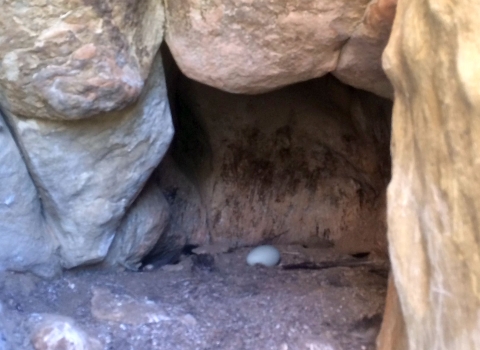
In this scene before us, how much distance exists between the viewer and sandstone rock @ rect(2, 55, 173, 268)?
169 centimetres

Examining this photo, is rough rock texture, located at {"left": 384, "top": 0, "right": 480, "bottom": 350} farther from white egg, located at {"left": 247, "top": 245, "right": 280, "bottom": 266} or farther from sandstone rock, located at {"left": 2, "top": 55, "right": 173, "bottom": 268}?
white egg, located at {"left": 247, "top": 245, "right": 280, "bottom": 266}

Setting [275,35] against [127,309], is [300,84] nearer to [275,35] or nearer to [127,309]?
[275,35]

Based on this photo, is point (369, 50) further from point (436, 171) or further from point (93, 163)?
point (93, 163)

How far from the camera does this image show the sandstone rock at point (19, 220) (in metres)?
1.67

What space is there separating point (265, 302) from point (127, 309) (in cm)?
46

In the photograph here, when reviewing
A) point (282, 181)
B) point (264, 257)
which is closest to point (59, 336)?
point (264, 257)

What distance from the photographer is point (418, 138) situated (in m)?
0.99

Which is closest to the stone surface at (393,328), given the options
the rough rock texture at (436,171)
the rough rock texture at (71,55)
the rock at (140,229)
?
the rough rock texture at (436,171)

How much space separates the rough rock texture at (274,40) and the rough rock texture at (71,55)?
151mm

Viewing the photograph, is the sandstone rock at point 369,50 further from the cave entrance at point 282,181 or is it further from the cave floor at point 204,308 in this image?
the cave floor at point 204,308

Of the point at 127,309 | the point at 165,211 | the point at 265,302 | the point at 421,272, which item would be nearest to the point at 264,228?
the point at 165,211

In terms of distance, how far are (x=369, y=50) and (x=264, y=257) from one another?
115 cm

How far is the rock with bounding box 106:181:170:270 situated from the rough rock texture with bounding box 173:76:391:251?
18.9 inches

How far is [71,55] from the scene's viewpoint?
4.81 ft
